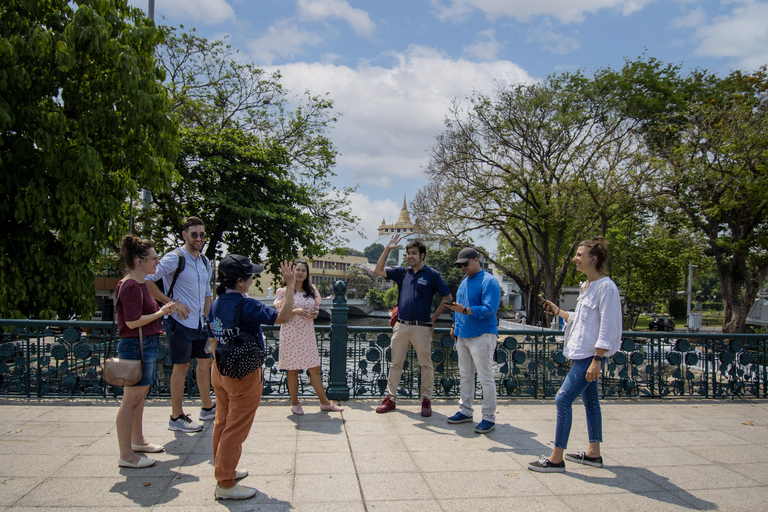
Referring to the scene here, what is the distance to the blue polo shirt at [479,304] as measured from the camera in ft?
16.1

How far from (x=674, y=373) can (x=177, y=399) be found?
6.54m

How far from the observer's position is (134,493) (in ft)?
11.2

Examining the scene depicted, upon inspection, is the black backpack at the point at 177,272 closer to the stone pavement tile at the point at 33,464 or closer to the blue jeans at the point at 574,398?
the stone pavement tile at the point at 33,464

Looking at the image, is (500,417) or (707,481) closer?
(707,481)

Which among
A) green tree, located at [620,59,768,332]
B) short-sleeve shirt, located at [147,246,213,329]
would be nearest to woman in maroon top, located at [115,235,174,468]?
short-sleeve shirt, located at [147,246,213,329]

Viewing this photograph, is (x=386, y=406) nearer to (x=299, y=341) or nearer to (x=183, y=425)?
(x=299, y=341)

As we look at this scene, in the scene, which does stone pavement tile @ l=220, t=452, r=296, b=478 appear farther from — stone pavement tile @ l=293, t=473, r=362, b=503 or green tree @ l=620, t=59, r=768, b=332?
green tree @ l=620, t=59, r=768, b=332

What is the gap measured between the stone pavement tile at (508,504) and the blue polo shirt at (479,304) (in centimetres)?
177

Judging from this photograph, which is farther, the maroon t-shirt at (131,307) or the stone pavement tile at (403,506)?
the maroon t-shirt at (131,307)

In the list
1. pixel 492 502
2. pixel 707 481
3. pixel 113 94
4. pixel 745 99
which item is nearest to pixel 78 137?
pixel 113 94

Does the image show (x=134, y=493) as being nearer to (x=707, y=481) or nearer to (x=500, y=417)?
(x=500, y=417)

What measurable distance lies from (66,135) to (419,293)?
7.08 metres

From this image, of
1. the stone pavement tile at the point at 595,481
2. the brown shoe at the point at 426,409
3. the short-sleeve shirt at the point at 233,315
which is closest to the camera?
the short-sleeve shirt at the point at 233,315

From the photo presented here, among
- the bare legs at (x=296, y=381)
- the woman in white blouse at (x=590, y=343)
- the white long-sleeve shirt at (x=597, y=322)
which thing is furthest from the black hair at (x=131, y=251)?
the white long-sleeve shirt at (x=597, y=322)
